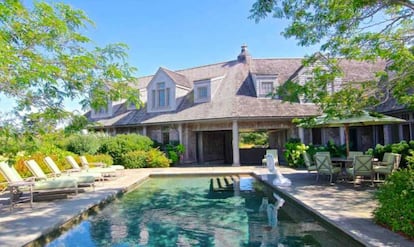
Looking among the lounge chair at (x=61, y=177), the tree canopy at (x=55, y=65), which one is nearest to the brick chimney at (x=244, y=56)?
the lounge chair at (x=61, y=177)

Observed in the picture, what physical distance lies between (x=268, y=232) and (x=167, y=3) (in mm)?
9662

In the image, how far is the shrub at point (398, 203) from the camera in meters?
5.30

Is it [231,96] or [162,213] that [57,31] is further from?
[231,96]

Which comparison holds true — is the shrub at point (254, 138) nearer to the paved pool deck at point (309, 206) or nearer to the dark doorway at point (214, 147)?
the dark doorway at point (214, 147)

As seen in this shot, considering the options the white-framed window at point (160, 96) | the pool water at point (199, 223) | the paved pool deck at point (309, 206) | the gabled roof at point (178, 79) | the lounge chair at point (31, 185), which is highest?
the gabled roof at point (178, 79)

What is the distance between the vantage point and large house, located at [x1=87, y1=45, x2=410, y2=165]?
2059 cm

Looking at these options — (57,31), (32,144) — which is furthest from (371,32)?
(32,144)

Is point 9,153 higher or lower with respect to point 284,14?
lower

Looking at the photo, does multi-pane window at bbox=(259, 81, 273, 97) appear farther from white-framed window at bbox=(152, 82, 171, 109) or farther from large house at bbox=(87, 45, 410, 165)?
white-framed window at bbox=(152, 82, 171, 109)

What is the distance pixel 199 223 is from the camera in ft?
25.8

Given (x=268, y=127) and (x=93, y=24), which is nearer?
(x=93, y=24)

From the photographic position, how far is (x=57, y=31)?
675cm

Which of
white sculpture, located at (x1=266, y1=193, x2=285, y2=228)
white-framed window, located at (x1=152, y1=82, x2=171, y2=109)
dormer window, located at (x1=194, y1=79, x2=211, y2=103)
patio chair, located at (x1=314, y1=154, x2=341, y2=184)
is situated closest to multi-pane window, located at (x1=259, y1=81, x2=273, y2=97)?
dormer window, located at (x1=194, y1=79, x2=211, y2=103)

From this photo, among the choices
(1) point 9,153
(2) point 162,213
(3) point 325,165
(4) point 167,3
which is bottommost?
(2) point 162,213
